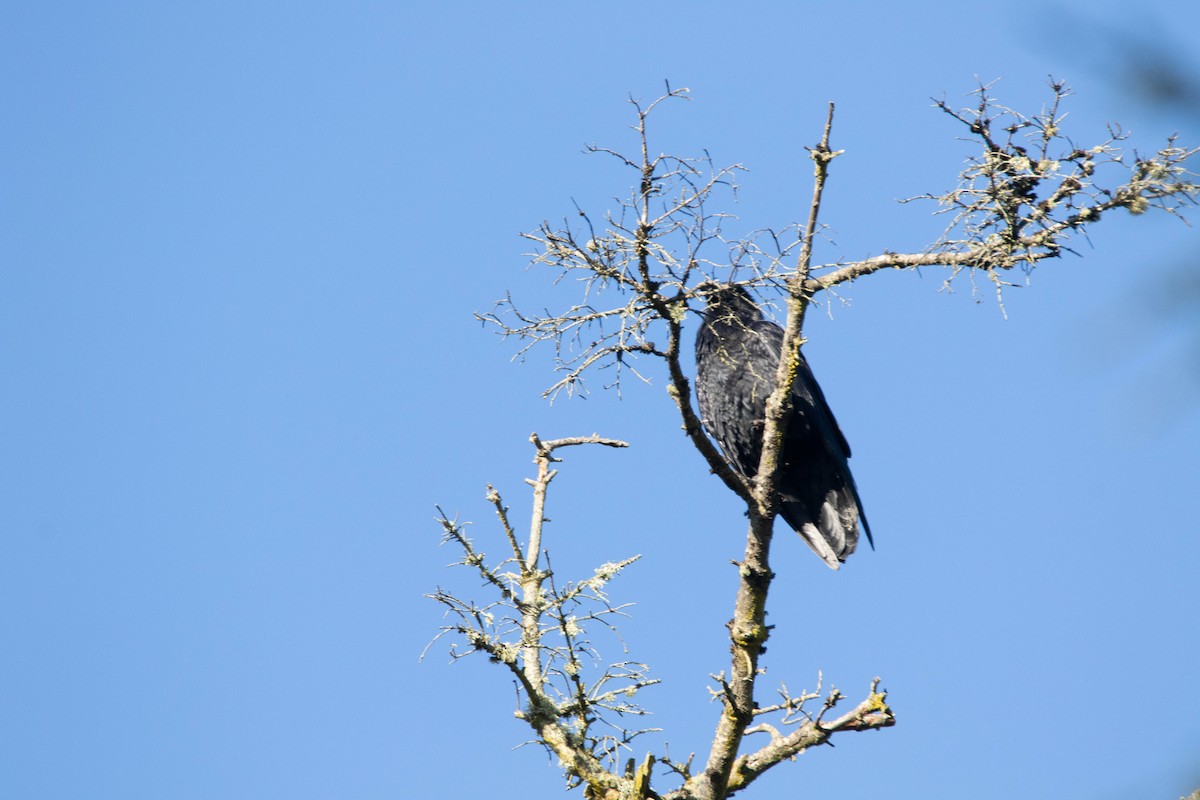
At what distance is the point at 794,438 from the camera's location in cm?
655

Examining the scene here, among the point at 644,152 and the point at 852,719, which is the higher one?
the point at 644,152

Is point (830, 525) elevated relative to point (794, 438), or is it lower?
lower

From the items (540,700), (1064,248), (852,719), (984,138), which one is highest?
(984,138)

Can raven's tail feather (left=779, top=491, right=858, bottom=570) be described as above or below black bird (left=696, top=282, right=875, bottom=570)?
below

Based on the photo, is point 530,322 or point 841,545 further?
point 841,545

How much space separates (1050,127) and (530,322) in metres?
1.97

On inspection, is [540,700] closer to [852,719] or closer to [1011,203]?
[852,719]

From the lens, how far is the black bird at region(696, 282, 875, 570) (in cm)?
650

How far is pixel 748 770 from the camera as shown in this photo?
15.5 feet

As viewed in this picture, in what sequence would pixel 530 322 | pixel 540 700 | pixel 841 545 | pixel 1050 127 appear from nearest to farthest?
pixel 1050 127 → pixel 530 322 → pixel 540 700 → pixel 841 545

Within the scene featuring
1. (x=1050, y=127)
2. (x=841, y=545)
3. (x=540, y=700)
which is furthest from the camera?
(x=841, y=545)

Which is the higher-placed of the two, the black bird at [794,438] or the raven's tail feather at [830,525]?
the black bird at [794,438]

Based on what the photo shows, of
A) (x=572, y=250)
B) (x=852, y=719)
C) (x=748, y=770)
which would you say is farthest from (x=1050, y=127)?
(x=748, y=770)

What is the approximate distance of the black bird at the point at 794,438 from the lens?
6500 mm
